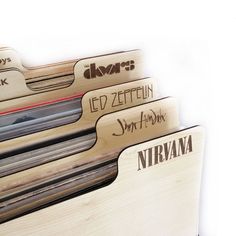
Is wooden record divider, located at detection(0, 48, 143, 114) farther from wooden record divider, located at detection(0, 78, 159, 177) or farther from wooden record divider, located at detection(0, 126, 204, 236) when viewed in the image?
wooden record divider, located at detection(0, 126, 204, 236)

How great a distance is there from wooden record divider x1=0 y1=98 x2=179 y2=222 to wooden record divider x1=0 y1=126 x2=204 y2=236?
4 cm

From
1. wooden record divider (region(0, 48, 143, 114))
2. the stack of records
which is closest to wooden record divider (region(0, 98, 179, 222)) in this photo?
the stack of records

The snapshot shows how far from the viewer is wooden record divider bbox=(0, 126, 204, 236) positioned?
18.4 inches

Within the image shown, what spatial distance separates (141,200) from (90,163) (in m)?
0.10

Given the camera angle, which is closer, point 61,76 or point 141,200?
point 141,200

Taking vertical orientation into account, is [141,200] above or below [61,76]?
below

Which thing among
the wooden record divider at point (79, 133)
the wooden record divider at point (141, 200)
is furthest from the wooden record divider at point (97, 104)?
the wooden record divider at point (141, 200)

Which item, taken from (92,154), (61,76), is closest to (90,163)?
(92,154)

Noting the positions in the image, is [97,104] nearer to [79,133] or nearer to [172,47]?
[79,133]

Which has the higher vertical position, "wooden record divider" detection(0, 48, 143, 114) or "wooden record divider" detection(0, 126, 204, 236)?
"wooden record divider" detection(0, 48, 143, 114)

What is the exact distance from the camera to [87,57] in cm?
68

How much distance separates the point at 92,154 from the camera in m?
0.55

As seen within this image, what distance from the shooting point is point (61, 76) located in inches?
26.4

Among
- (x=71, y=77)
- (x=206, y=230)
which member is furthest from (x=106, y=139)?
(x=206, y=230)
